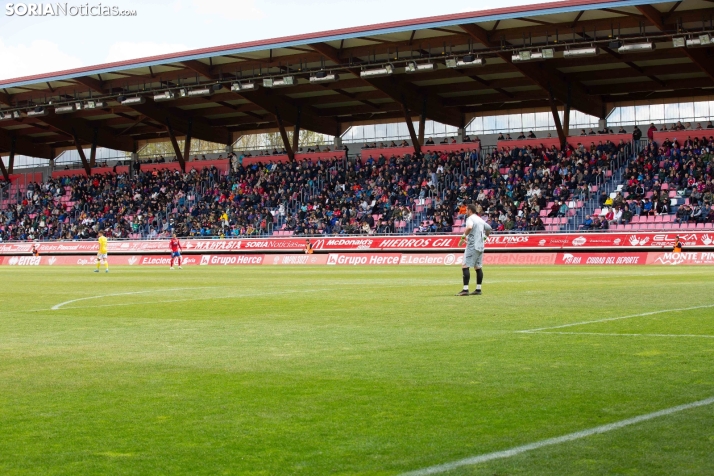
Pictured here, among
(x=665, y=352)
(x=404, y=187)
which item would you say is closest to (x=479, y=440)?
(x=665, y=352)

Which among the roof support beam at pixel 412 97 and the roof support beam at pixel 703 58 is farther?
the roof support beam at pixel 412 97

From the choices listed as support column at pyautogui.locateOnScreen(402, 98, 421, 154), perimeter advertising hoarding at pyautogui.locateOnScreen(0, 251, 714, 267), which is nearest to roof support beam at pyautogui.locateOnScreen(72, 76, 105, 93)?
perimeter advertising hoarding at pyautogui.locateOnScreen(0, 251, 714, 267)

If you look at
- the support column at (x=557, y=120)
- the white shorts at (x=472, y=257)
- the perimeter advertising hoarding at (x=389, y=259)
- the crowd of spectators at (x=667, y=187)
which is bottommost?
the perimeter advertising hoarding at (x=389, y=259)

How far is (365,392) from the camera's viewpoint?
7.93 m

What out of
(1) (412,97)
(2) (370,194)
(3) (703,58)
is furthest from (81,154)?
(3) (703,58)

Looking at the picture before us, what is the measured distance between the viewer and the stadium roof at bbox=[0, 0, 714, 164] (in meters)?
43.4

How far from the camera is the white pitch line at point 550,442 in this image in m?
5.33

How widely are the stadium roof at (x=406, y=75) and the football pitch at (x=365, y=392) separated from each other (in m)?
29.8

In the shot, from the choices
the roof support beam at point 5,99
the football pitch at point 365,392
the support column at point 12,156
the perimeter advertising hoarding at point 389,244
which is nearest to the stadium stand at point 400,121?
the roof support beam at point 5,99

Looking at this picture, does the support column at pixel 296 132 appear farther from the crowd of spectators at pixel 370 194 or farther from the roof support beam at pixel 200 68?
the roof support beam at pixel 200 68

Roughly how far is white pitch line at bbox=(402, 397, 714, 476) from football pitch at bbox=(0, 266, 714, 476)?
2cm

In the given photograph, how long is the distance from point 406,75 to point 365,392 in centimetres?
4870

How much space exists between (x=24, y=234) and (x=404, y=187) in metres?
30.9

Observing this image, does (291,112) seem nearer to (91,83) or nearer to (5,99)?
(91,83)
